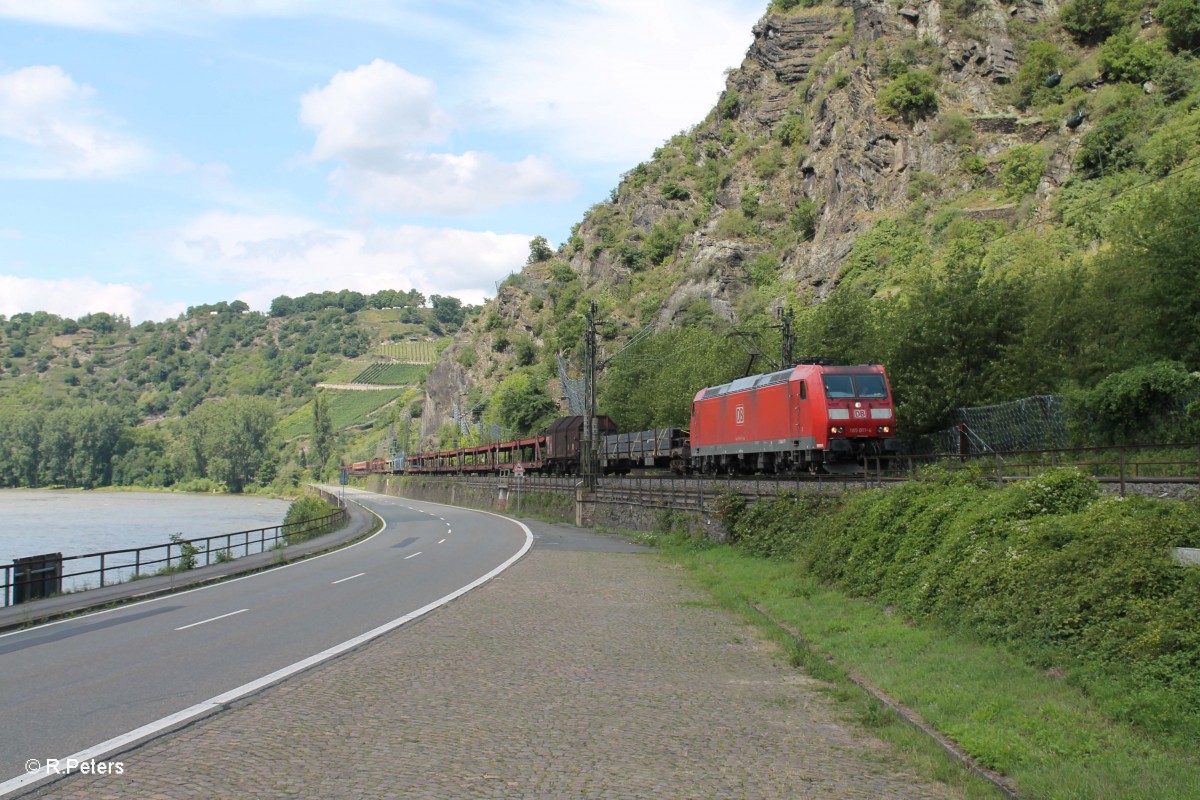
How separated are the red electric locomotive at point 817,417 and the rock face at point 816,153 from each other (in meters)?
44.5

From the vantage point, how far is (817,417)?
102 feet

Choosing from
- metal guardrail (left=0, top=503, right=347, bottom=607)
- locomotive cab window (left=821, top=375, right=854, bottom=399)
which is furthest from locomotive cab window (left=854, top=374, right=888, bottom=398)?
metal guardrail (left=0, top=503, right=347, bottom=607)

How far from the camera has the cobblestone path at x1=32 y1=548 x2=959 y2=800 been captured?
6.91 m

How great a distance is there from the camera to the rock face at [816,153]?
84688mm

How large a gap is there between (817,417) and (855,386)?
1.74m

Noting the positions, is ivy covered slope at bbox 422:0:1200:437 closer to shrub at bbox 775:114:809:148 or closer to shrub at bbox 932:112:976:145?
shrub at bbox 932:112:976:145

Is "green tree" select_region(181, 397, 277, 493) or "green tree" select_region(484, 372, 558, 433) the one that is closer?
"green tree" select_region(484, 372, 558, 433)

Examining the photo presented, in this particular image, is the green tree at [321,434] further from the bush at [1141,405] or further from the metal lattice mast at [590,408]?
the bush at [1141,405]

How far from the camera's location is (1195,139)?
203 ft

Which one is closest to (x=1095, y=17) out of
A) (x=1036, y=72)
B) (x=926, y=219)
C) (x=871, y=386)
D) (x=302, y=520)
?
(x=1036, y=72)

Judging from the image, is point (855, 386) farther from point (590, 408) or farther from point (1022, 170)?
point (1022, 170)

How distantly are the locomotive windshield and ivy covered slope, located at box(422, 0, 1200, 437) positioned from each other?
7.77m

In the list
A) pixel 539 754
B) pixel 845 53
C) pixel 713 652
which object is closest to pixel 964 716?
pixel 539 754

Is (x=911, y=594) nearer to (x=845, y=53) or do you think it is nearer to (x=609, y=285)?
(x=845, y=53)
